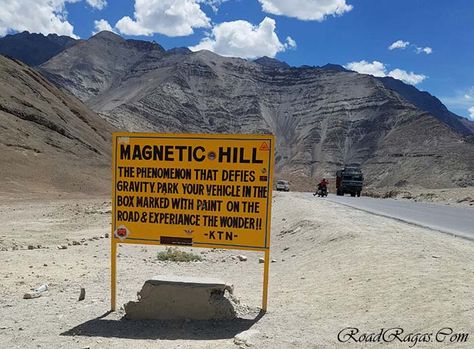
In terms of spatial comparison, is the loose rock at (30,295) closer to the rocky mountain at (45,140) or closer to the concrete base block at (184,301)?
the concrete base block at (184,301)

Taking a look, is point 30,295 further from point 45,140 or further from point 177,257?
point 45,140

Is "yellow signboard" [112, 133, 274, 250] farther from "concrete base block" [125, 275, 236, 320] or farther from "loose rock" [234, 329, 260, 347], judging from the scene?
"loose rock" [234, 329, 260, 347]

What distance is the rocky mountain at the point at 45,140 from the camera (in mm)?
44750

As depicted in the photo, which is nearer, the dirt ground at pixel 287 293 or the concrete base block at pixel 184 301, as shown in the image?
the dirt ground at pixel 287 293

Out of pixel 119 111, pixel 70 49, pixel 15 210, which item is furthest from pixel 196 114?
pixel 15 210

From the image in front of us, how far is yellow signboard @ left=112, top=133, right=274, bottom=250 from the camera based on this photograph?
6.53 meters

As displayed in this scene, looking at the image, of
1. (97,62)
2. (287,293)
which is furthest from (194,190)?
(97,62)

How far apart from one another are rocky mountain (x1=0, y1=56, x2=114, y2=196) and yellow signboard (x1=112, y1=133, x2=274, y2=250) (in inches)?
1387

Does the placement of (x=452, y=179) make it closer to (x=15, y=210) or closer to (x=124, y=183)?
(x=15, y=210)

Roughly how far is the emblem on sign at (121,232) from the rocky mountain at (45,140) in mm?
35143

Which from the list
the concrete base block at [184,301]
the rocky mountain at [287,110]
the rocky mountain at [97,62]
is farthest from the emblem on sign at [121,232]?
the rocky mountain at [97,62]

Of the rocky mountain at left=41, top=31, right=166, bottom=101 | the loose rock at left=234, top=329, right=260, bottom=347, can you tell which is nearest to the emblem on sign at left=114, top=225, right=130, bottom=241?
the loose rock at left=234, top=329, right=260, bottom=347

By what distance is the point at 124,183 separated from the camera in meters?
6.91

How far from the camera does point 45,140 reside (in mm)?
54906
